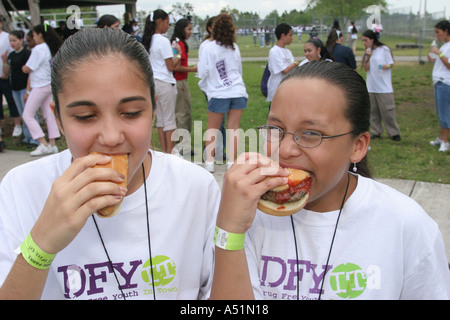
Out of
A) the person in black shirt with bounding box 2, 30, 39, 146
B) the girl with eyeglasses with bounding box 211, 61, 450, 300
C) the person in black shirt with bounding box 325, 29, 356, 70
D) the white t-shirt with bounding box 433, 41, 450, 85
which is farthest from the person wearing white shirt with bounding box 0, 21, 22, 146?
the girl with eyeglasses with bounding box 211, 61, 450, 300

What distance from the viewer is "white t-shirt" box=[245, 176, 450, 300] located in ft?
6.01

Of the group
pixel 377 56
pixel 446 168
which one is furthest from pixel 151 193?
pixel 377 56

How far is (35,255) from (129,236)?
1.60 ft

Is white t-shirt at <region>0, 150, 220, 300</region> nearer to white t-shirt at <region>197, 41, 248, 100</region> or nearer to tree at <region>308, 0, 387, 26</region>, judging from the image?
white t-shirt at <region>197, 41, 248, 100</region>

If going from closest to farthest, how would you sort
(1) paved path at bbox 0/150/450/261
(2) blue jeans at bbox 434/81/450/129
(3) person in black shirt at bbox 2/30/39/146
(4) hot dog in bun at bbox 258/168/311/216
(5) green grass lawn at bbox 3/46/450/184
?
(4) hot dog in bun at bbox 258/168/311/216
(1) paved path at bbox 0/150/450/261
(5) green grass lawn at bbox 3/46/450/184
(2) blue jeans at bbox 434/81/450/129
(3) person in black shirt at bbox 2/30/39/146

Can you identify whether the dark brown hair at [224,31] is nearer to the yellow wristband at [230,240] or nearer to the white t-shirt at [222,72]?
the white t-shirt at [222,72]

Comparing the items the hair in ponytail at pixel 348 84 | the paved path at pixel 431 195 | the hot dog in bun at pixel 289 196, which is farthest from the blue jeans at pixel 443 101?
the hot dog in bun at pixel 289 196

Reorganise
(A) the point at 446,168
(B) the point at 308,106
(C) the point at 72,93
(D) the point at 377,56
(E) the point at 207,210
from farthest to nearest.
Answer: (D) the point at 377,56
(A) the point at 446,168
(E) the point at 207,210
(B) the point at 308,106
(C) the point at 72,93

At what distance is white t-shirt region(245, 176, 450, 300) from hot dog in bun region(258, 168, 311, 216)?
12 centimetres

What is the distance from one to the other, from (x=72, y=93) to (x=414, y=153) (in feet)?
24.3

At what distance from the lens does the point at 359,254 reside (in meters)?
1.87

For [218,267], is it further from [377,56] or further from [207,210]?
[377,56]

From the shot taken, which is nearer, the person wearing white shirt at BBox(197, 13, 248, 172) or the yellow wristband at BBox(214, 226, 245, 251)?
the yellow wristband at BBox(214, 226, 245, 251)
